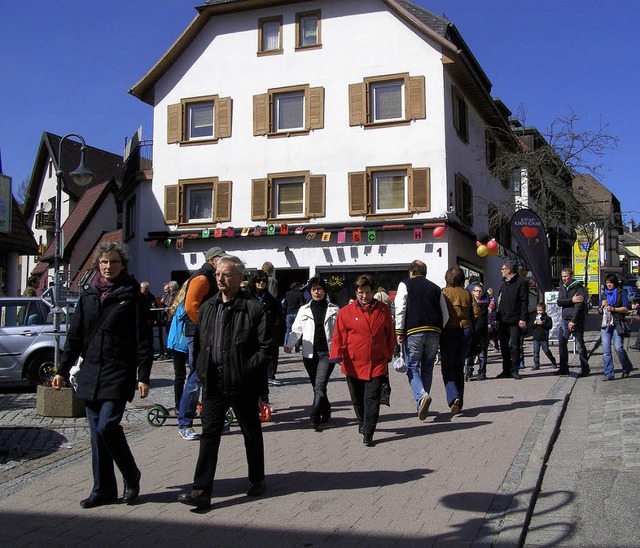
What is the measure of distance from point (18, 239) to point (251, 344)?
17.3m

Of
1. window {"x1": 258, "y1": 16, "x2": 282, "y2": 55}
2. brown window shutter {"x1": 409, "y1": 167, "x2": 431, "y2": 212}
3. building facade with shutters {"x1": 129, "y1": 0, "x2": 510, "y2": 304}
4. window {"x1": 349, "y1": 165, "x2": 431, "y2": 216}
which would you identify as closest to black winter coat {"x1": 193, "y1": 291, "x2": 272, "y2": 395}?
building facade with shutters {"x1": 129, "y1": 0, "x2": 510, "y2": 304}

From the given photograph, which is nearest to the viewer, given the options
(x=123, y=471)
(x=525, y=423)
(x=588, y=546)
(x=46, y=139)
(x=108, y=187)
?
(x=588, y=546)

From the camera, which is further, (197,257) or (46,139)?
(46,139)

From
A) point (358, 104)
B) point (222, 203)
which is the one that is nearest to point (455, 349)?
point (358, 104)

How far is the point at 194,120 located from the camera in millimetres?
26266

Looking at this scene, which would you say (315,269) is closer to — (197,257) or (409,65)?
(197,257)

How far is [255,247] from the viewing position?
81.7 feet

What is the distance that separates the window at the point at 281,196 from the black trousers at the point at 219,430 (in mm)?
18710

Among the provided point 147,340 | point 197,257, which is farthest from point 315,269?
point 147,340

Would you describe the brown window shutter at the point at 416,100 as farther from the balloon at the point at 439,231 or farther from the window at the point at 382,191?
the balloon at the point at 439,231

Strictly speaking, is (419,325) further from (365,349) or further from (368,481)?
(368,481)

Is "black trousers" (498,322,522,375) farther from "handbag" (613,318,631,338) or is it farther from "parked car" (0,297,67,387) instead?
"parked car" (0,297,67,387)

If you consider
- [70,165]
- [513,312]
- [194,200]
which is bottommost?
[513,312]

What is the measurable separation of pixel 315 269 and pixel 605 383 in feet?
43.1
